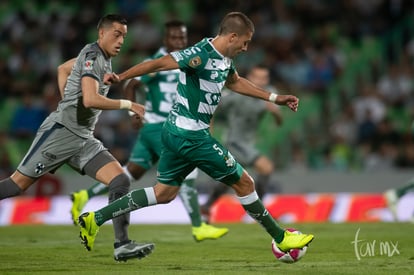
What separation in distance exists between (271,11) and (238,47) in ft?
43.5

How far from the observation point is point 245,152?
14922mm

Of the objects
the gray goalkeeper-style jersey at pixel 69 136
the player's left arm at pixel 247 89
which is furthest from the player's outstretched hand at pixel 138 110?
the player's left arm at pixel 247 89

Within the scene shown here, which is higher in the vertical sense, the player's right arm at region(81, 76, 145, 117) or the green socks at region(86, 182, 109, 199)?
the player's right arm at region(81, 76, 145, 117)

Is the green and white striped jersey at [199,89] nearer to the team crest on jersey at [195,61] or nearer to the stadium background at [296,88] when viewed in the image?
the team crest on jersey at [195,61]

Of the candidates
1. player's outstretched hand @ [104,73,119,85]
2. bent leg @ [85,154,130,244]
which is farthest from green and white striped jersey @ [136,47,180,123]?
player's outstretched hand @ [104,73,119,85]

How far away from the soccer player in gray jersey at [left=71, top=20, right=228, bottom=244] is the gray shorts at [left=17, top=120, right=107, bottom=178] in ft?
7.47

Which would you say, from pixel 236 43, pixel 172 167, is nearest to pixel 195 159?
pixel 172 167

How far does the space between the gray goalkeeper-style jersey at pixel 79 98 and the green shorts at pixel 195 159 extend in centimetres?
92

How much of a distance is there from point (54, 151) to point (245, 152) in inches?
226

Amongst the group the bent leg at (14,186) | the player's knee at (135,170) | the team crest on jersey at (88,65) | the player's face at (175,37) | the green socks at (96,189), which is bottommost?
the bent leg at (14,186)

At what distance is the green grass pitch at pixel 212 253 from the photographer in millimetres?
9086

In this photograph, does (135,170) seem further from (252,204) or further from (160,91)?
(252,204)

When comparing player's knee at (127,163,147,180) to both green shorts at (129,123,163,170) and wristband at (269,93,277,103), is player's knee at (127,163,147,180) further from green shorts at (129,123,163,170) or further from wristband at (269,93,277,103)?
wristband at (269,93,277,103)

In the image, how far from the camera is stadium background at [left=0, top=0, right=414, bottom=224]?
17969 mm
